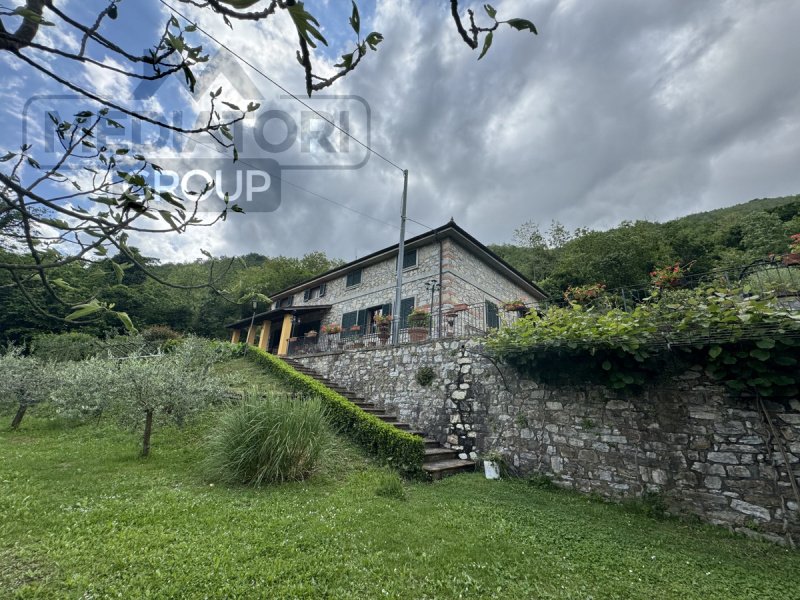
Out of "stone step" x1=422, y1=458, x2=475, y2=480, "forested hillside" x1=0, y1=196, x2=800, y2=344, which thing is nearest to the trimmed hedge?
"stone step" x1=422, y1=458, x2=475, y2=480

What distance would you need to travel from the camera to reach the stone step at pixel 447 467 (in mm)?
6086

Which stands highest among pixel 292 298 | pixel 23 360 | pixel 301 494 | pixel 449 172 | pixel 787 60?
pixel 787 60

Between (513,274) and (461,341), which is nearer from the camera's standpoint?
(461,341)

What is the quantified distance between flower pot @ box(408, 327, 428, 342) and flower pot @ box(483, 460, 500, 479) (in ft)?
12.3

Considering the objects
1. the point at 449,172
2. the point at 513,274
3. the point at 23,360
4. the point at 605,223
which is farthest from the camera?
the point at 605,223

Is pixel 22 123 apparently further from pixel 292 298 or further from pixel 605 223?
pixel 605 223

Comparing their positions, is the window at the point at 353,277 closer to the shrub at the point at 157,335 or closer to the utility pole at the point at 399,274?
the utility pole at the point at 399,274

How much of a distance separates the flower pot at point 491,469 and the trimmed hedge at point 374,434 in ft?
3.98

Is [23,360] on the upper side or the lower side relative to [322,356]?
lower

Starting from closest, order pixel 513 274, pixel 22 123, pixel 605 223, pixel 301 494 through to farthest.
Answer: pixel 22 123 → pixel 301 494 → pixel 513 274 → pixel 605 223

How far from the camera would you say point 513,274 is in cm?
1561

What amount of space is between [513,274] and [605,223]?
12293 millimetres

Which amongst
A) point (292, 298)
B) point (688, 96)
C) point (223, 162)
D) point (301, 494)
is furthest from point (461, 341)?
point (292, 298)

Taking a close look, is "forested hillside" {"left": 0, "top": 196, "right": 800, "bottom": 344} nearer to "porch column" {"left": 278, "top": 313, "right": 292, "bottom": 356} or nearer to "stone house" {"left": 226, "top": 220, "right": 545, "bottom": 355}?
"porch column" {"left": 278, "top": 313, "right": 292, "bottom": 356}
